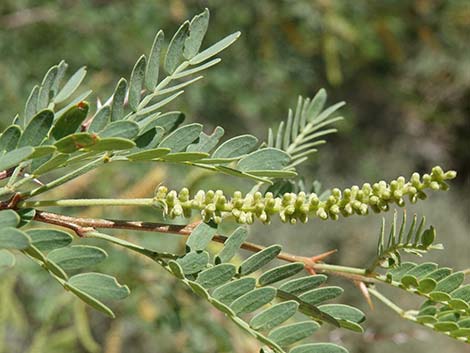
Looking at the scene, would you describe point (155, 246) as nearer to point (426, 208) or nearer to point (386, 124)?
point (426, 208)

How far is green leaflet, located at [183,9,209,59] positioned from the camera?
51cm

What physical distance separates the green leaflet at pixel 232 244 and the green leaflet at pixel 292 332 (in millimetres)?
57

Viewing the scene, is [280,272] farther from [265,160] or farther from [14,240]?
[14,240]

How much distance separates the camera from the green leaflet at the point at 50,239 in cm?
40

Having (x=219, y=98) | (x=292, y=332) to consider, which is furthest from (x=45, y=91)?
(x=219, y=98)

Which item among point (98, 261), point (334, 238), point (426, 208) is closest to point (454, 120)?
point (426, 208)

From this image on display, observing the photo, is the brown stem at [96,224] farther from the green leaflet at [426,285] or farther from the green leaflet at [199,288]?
the green leaflet at [426,285]

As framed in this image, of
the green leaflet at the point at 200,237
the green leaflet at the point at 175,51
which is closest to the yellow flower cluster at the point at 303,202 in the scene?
the green leaflet at the point at 200,237

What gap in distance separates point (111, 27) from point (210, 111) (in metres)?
0.41

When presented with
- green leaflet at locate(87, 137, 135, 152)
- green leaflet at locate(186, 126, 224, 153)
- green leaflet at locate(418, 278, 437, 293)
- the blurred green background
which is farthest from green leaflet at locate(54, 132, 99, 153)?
the blurred green background

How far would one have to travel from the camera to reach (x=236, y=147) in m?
0.49

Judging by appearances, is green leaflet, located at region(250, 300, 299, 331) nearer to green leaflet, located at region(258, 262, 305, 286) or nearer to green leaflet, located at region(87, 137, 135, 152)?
green leaflet, located at region(258, 262, 305, 286)

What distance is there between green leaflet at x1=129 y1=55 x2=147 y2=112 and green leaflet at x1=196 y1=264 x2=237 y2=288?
120 mm

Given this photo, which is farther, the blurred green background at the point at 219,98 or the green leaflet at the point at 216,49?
the blurred green background at the point at 219,98
